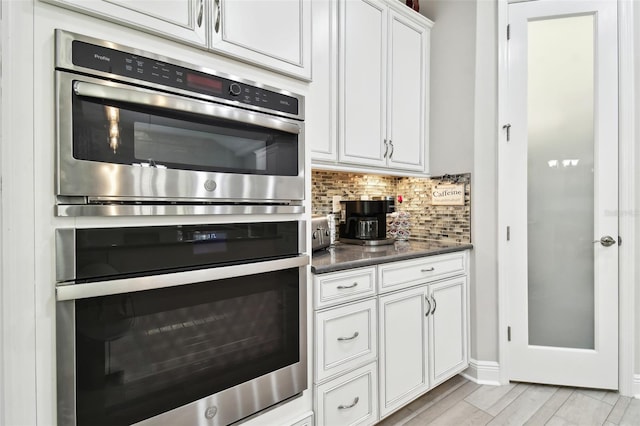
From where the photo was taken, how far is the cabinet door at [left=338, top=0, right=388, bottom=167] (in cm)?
197

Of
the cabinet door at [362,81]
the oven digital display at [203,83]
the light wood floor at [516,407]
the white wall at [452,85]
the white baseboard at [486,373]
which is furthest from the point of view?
the white wall at [452,85]

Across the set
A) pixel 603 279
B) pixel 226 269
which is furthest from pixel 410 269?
pixel 603 279

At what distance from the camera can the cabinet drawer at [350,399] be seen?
Answer: 144 cm

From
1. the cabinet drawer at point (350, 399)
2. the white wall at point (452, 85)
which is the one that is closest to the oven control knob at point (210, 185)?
the cabinet drawer at point (350, 399)

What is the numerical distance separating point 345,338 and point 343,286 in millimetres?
248

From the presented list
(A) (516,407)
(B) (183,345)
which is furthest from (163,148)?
(A) (516,407)

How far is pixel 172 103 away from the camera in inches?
39.0

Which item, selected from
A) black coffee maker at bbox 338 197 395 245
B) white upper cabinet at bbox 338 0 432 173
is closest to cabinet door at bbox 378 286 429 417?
black coffee maker at bbox 338 197 395 245

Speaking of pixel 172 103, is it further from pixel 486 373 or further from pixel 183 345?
pixel 486 373

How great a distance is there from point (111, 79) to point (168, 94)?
15 cm

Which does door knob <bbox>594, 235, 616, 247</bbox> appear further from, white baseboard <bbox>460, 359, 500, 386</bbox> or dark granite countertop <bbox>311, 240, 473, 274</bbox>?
white baseboard <bbox>460, 359, 500, 386</bbox>

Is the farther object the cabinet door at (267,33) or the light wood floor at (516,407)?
the light wood floor at (516,407)

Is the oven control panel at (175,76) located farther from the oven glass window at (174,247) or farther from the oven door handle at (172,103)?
the oven glass window at (174,247)

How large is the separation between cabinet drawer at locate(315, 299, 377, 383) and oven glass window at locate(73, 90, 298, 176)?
0.69m
